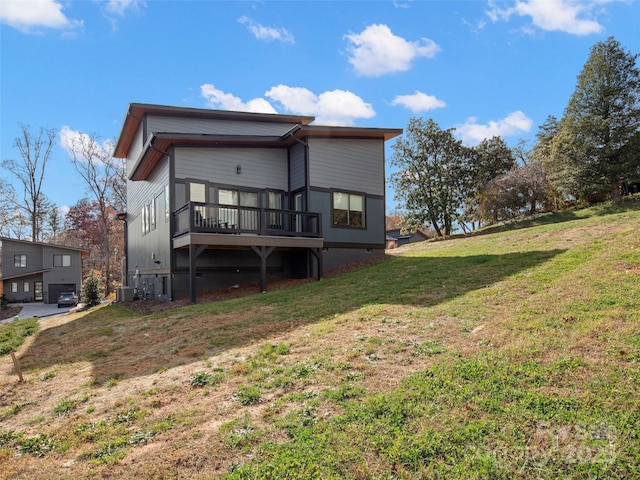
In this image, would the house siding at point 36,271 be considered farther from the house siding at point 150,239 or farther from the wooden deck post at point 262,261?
the wooden deck post at point 262,261

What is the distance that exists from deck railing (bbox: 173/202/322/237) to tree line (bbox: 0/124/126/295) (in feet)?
74.3

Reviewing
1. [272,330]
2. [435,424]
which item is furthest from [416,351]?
[272,330]

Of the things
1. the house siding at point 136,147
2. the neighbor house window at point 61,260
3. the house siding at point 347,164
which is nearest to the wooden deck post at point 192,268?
the house siding at point 347,164

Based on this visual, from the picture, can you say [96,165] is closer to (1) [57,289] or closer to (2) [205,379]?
(1) [57,289]

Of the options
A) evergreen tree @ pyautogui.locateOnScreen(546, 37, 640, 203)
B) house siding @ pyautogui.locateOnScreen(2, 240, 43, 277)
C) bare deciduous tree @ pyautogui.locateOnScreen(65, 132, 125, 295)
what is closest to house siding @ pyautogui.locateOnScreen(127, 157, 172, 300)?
bare deciduous tree @ pyautogui.locateOnScreen(65, 132, 125, 295)

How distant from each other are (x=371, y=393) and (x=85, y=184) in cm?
3743

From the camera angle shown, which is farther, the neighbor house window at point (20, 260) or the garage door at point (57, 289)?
the garage door at point (57, 289)

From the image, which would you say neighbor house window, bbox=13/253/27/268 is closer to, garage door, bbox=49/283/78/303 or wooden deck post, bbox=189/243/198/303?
garage door, bbox=49/283/78/303

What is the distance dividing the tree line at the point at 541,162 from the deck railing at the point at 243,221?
1366 centimetres

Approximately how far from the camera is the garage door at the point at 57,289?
34656mm

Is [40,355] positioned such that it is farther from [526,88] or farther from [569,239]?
[526,88]

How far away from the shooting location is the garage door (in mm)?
34656

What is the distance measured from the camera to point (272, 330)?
6984mm

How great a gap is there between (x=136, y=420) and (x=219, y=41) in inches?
534
